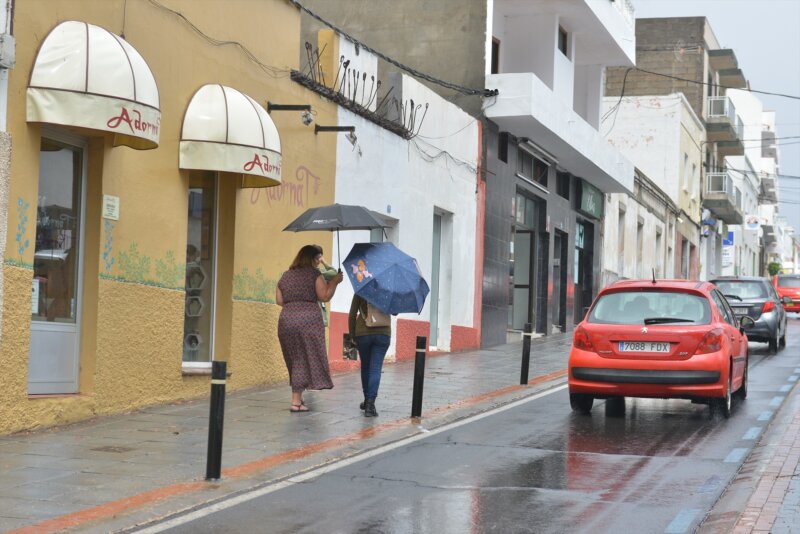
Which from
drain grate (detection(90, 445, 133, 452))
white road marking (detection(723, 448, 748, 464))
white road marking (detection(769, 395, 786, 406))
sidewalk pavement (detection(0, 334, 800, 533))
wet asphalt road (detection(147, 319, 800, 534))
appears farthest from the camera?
white road marking (detection(769, 395, 786, 406))

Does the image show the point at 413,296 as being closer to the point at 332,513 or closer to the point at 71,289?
the point at 71,289

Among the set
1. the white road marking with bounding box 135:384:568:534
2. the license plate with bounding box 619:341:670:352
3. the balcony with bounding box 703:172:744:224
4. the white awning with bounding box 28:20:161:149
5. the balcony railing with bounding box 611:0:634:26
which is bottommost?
the white road marking with bounding box 135:384:568:534

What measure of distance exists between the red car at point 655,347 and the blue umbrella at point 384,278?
6.79ft

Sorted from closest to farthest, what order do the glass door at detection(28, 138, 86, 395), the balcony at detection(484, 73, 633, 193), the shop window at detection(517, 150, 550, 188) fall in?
the glass door at detection(28, 138, 86, 395)
the balcony at detection(484, 73, 633, 193)
the shop window at detection(517, 150, 550, 188)

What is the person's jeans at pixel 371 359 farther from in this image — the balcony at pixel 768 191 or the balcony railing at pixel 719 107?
the balcony at pixel 768 191

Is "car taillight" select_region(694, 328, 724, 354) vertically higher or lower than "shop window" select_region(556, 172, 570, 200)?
lower

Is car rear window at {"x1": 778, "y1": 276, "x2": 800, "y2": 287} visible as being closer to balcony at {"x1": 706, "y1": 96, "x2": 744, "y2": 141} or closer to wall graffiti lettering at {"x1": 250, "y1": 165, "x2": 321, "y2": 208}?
balcony at {"x1": 706, "y1": 96, "x2": 744, "y2": 141}

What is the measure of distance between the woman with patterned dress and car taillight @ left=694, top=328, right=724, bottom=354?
13.2ft

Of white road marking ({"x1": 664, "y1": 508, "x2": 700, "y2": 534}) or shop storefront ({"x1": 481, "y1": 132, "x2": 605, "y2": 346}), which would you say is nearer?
white road marking ({"x1": 664, "y1": 508, "x2": 700, "y2": 534})

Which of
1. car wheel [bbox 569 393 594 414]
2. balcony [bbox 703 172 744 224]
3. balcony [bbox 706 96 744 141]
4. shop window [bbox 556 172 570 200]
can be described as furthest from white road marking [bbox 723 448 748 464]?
balcony [bbox 703 172 744 224]

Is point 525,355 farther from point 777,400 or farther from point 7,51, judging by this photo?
point 7,51

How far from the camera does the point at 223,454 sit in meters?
9.61

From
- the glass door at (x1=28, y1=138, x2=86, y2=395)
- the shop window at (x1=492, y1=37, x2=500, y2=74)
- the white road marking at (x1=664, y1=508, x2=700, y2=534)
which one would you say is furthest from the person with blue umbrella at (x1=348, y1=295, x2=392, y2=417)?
the shop window at (x1=492, y1=37, x2=500, y2=74)

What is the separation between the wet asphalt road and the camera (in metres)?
7.23
